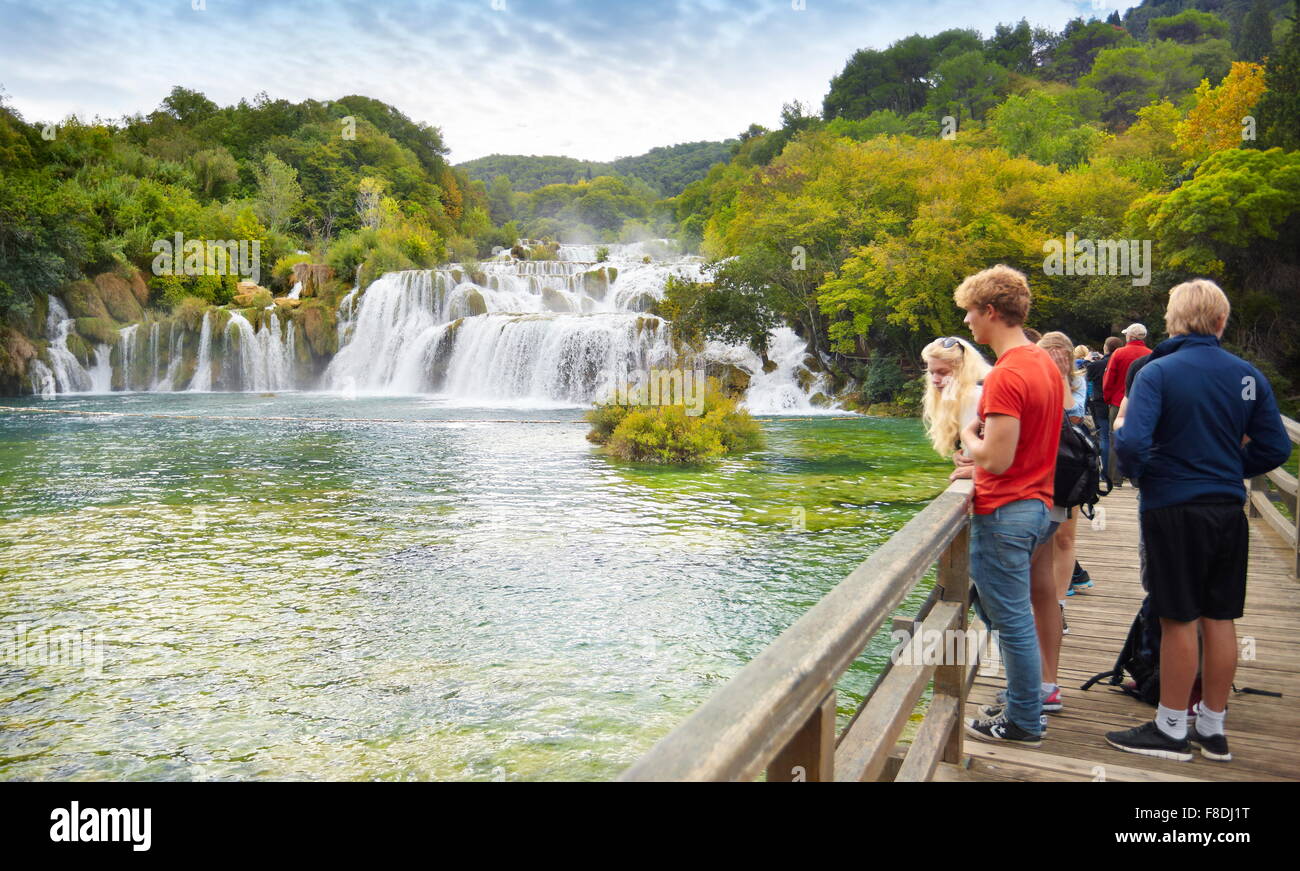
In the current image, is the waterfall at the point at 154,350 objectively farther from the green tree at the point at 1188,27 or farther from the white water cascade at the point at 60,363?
the green tree at the point at 1188,27

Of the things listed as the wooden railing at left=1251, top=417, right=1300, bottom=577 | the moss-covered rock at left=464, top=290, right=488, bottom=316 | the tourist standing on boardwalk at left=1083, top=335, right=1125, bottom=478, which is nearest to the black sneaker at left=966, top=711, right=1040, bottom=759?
the wooden railing at left=1251, top=417, right=1300, bottom=577

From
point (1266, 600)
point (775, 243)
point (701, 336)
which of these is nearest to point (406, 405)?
point (701, 336)

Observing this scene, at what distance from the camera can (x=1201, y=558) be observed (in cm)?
329

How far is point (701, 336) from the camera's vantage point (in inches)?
1133

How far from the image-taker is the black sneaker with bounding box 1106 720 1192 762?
11.4ft

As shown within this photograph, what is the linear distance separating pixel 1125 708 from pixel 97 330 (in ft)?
120

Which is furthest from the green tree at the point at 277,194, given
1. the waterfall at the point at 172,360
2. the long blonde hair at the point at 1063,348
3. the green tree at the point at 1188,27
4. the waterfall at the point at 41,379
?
the green tree at the point at 1188,27

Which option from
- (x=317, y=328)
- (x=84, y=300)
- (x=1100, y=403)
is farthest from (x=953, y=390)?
(x=84, y=300)

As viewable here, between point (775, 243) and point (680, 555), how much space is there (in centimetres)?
2394

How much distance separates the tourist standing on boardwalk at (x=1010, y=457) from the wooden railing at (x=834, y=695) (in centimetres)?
10

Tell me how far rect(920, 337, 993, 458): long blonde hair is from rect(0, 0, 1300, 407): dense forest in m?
23.4

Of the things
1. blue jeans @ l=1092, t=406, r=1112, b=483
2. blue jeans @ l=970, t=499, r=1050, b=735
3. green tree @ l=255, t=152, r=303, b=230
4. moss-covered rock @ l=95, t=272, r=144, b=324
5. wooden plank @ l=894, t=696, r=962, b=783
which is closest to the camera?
wooden plank @ l=894, t=696, r=962, b=783
